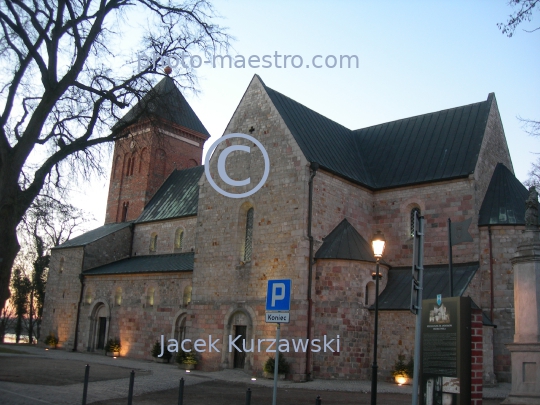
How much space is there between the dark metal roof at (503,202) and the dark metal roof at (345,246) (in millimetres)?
4978

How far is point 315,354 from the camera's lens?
22.0 m

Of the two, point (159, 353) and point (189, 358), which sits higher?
point (189, 358)

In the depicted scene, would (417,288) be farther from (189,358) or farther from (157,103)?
(189,358)

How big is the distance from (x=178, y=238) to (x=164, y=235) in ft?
4.77

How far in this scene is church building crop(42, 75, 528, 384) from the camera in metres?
22.3

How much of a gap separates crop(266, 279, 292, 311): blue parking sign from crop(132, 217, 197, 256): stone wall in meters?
22.1

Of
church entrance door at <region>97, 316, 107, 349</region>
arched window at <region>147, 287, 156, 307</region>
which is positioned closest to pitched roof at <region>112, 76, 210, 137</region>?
arched window at <region>147, 287, 156, 307</region>

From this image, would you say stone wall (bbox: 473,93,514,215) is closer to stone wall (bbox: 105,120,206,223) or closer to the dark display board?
the dark display board

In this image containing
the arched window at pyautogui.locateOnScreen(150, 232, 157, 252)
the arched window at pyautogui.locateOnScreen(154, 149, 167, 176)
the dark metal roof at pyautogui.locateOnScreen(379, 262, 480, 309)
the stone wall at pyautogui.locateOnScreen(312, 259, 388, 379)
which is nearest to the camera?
the stone wall at pyautogui.locateOnScreen(312, 259, 388, 379)

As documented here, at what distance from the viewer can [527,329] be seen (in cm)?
1305

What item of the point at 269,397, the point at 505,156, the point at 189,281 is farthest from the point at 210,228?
the point at 505,156

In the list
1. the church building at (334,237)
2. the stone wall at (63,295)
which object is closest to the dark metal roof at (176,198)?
the church building at (334,237)

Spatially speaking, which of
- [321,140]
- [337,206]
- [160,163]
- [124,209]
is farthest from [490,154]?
[124,209]
